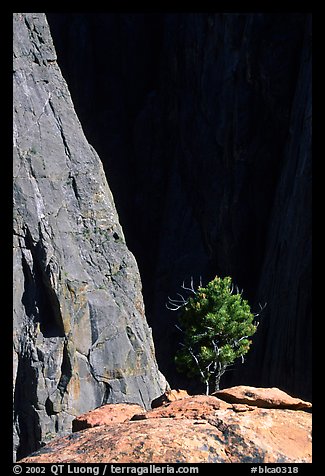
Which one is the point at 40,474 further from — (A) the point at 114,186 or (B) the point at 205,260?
(A) the point at 114,186

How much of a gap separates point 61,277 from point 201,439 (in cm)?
2031

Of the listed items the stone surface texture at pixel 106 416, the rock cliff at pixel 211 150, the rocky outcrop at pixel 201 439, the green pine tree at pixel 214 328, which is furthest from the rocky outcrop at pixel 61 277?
the rocky outcrop at pixel 201 439

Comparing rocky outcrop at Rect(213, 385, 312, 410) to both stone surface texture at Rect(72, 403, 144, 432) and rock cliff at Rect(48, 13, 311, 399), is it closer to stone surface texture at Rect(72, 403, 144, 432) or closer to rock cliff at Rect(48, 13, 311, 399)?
stone surface texture at Rect(72, 403, 144, 432)

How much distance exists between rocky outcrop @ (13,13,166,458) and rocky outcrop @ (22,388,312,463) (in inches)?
687

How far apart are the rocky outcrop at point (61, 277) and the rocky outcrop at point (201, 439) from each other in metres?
17.4

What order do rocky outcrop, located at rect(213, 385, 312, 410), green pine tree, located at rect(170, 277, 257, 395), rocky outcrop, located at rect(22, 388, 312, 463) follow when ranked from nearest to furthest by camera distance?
rocky outcrop, located at rect(22, 388, 312, 463), rocky outcrop, located at rect(213, 385, 312, 410), green pine tree, located at rect(170, 277, 257, 395)

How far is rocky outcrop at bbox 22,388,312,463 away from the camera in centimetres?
1271

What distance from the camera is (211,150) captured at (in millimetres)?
51844

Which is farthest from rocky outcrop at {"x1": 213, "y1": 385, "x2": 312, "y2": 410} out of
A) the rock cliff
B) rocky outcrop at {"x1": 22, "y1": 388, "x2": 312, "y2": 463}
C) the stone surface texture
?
the rock cliff

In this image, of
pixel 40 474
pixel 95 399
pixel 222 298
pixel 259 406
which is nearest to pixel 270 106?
pixel 222 298

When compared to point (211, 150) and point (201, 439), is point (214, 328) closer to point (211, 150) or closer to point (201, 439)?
point (201, 439)

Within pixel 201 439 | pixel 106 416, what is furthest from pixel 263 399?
pixel 106 416

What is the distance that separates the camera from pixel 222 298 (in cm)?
2914

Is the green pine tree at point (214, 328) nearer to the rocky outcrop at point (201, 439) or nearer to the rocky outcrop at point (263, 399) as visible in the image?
the rocky outcrop at point (263, 399)
